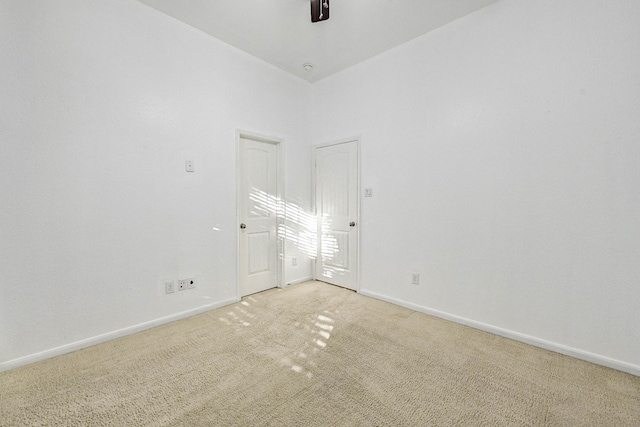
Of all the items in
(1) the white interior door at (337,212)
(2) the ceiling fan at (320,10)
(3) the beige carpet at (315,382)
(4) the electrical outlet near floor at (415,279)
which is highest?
(2) the ceiling fan at (320,10)

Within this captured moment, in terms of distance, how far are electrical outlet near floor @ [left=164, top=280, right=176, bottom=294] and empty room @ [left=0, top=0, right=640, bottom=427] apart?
0.02 meters

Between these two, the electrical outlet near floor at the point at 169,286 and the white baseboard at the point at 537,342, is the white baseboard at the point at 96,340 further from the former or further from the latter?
the white baseboard at the point at 537,342

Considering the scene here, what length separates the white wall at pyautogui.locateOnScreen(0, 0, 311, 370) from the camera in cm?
200

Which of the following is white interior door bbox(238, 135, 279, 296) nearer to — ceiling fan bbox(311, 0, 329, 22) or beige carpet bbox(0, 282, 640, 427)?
beige carpet bbox(0, 282, 640, 427)

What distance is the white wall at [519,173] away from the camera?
1.99 metres

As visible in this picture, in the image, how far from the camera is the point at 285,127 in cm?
377

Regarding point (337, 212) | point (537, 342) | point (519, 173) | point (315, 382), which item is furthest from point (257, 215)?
point (537, 342)

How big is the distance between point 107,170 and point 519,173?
3519 millimetres

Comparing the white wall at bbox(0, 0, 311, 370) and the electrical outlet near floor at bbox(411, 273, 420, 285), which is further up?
the white wall at bbox(0, 0, 311, 370)

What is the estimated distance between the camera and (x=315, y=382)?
1827 mm

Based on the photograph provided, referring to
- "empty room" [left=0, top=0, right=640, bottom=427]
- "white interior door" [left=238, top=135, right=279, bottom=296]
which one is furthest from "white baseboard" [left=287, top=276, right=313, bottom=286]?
"empty room" [left=0, top=0, right=640, bottom=427]

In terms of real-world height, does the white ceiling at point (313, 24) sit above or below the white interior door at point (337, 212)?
above

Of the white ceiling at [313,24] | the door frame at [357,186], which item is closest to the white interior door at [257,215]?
the door frame at [357,186]

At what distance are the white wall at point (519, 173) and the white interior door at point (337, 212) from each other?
1.19ft
